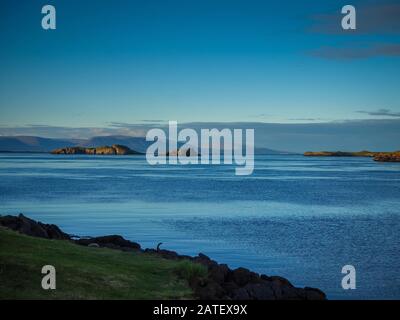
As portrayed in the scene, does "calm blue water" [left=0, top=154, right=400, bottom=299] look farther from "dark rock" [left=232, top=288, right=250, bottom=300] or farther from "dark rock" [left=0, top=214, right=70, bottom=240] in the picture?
"dark rock" [left=0, top=214, right=70, bottom=240]

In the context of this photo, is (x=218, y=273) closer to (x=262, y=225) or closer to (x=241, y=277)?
(x=241, y=277)

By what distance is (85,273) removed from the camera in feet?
59.3

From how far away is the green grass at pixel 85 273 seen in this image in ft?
54.0

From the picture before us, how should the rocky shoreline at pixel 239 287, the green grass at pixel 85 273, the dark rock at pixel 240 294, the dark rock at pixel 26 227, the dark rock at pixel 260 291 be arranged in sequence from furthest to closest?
the dark rock at pixel 26 227, the dark rock at pixel 260 291, the rocky shoreline at pixel 239 287, the dark rock at pixel 240 294, the green grass at pixel 85 273

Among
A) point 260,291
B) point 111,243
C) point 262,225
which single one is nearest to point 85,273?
point 260,291

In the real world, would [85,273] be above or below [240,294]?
above

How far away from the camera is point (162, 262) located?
22.0 metres

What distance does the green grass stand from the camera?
16453 millimetres

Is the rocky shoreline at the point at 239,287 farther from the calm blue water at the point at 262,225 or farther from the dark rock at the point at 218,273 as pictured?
the calm blue water at the point at 262,225

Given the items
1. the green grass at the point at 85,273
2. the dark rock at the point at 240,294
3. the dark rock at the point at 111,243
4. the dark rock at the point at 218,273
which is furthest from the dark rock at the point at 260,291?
the dark rock at the point at 111,243

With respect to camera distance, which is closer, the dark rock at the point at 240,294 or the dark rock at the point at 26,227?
the dark rock at the point at 240,294
